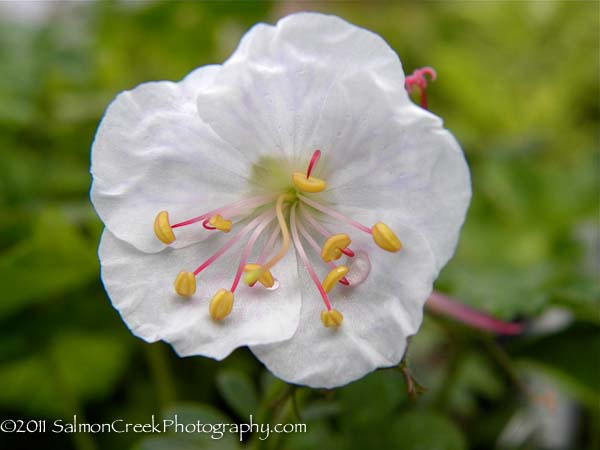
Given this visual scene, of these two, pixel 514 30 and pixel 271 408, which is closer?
pixel 271 408

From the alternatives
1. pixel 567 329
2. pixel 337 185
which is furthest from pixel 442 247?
pixel 567 329

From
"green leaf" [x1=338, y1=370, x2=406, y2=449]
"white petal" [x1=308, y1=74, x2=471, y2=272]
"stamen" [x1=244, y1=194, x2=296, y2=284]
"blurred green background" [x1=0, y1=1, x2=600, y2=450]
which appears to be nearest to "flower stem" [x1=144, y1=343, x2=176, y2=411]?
"blurred green background" [x1=0, y1=1, x2=600, y2=450]

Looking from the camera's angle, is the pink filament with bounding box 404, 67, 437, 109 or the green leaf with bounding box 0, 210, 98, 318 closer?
the pink filament with bounding box 404, 67, 437, 109

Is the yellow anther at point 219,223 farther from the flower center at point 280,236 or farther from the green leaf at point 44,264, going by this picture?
the green leaf at point 44,264

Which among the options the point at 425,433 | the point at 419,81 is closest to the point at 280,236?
the point at 419,81

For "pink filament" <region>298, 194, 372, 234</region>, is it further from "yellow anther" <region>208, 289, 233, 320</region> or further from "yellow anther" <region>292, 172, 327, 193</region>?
"yellow anther" <region>208, 289, 233, 320</region>

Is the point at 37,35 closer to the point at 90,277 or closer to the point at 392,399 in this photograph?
the point at 90,277

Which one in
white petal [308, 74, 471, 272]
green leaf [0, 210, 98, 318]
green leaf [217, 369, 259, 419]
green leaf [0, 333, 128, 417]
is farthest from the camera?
green leaf [0, 333, 128, 417]

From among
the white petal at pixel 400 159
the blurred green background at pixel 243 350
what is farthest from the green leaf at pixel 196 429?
the white petal at pixel 400 159
